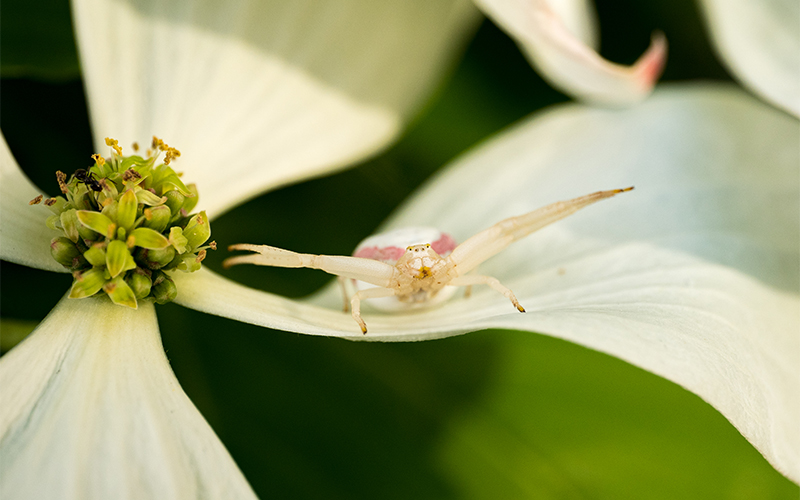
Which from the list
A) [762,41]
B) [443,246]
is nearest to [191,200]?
[443,246]

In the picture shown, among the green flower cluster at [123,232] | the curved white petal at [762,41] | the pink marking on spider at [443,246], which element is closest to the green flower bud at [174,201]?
the green flower cluster at [123,232]

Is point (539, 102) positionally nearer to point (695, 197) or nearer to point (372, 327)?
point (695, 197)

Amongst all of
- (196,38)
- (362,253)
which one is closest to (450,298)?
(362,253)

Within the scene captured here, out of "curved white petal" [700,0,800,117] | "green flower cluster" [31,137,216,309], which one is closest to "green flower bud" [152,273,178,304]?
"green flower cluster" [31,137,216,309]

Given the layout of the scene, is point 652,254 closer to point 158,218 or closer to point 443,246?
point 443,246

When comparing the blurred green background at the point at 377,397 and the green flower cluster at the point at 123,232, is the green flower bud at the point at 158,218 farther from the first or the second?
the blurred green background at the point at 377,397

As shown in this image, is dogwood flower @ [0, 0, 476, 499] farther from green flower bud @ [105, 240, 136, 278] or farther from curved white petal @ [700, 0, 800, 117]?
curved white petal @ [700, 0, 800, 117]
